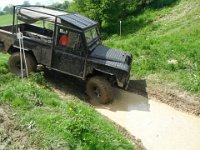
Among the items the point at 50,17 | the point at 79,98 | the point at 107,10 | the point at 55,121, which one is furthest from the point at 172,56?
the point at 107,10

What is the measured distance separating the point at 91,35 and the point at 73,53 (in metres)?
0.98

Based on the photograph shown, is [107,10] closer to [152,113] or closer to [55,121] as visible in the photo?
[152,113]

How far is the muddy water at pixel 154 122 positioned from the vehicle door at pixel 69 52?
4.66 feet

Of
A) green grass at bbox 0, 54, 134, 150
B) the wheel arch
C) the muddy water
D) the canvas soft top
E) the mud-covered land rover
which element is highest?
the canvas soft top

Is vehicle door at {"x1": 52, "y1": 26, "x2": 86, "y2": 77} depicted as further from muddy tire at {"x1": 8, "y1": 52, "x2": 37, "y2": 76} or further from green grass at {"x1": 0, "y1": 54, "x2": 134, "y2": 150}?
green grass at {"x1": 0, "y1": 54, "x2": 134, "y2": 150}

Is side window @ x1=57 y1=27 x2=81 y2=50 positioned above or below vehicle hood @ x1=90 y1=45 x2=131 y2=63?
above

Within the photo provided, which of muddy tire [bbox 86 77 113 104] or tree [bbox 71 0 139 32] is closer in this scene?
muddy tire [bbox 86 77 113 104]

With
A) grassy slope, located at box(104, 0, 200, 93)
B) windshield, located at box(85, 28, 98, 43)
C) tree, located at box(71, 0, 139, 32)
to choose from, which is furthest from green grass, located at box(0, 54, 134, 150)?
tree, located at box(71, 0, 139, 32)

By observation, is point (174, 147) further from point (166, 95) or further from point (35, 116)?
point (35, 116)

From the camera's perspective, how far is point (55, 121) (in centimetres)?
780

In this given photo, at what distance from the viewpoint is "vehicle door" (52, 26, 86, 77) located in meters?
10.3

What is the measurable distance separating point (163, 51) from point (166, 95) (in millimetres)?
3384

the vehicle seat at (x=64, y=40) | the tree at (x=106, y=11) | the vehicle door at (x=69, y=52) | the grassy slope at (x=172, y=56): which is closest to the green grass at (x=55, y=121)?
the vehicle door at (x=69, y=52)

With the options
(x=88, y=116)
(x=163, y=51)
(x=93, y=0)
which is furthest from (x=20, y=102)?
(x=93, y=0)
